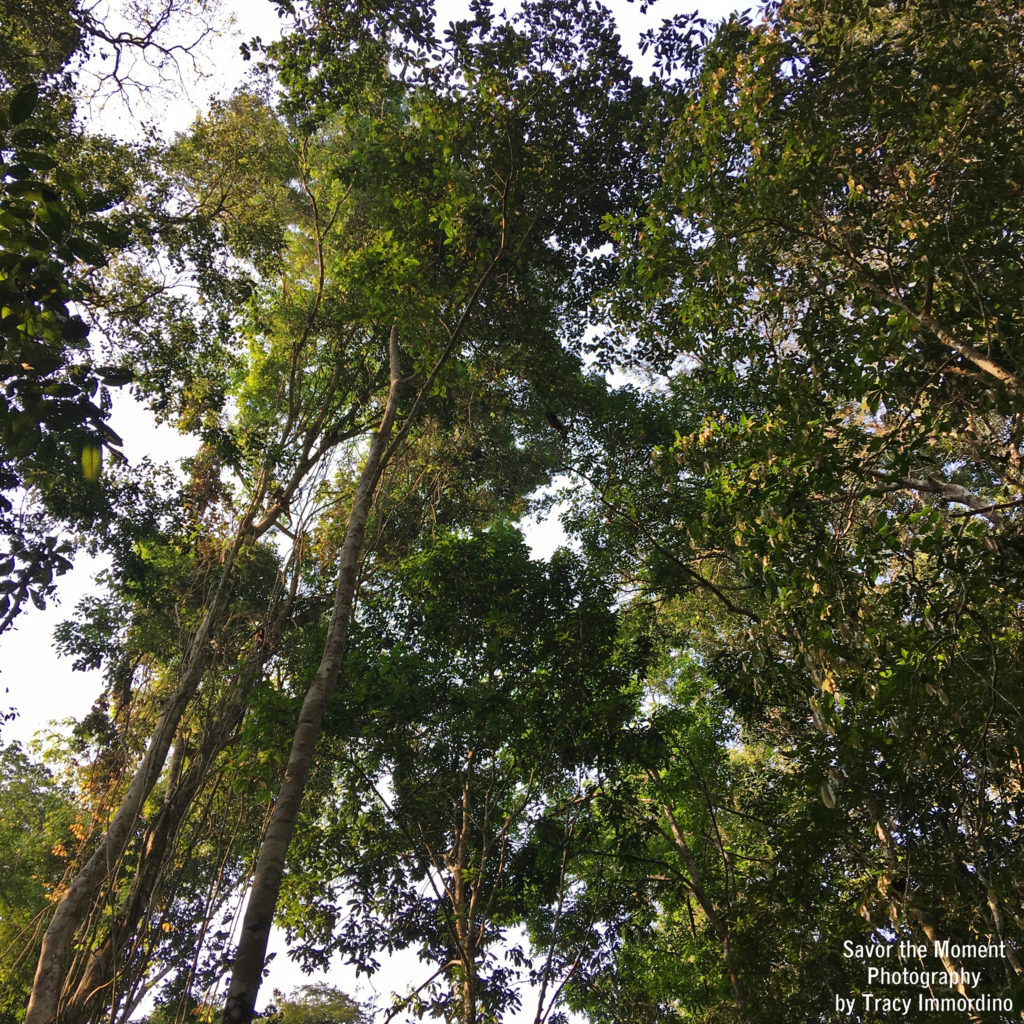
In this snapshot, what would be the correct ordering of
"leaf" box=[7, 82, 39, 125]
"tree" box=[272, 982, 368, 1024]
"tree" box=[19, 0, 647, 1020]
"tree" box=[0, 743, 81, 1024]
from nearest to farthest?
"leaf" box=[7, 82, 39, 125] < "tree" box=[19, 0, 647, 1020] < "tree" box=[0, 743, 81, 1024] < "tree" box=[272, 982, 368, 1024]

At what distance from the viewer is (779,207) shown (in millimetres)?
4941

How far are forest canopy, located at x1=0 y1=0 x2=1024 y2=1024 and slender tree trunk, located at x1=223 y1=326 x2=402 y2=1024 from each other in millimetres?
23

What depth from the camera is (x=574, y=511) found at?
33.1 ft

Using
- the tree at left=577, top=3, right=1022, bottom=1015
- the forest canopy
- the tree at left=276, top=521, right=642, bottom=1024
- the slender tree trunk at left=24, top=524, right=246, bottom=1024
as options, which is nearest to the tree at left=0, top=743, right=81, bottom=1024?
the forest canopy

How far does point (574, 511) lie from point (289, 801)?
22.7 feet

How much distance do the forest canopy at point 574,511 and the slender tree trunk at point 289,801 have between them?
2 centimetres

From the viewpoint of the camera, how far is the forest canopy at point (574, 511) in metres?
3.59

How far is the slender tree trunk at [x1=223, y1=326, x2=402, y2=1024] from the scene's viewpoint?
3158mm

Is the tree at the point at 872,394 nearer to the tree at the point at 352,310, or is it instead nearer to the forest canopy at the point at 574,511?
the forest canopy at the point at 574,511

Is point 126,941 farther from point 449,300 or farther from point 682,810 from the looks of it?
point 682,810

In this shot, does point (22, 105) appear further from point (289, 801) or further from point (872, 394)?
point (872, 394)

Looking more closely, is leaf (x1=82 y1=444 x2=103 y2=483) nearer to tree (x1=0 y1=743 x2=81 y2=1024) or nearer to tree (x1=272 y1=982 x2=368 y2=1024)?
tree (x1=0 y1=743 x2=81 y2=1024)

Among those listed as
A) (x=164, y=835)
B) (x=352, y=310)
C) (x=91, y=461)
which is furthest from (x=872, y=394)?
(x=352, y=310)

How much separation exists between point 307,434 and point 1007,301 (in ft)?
33.7
